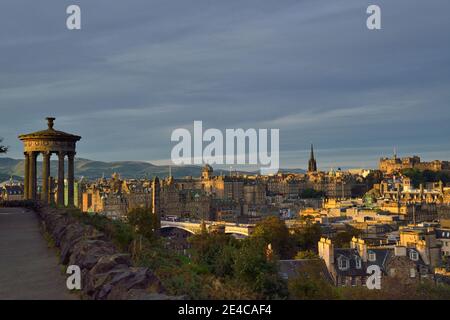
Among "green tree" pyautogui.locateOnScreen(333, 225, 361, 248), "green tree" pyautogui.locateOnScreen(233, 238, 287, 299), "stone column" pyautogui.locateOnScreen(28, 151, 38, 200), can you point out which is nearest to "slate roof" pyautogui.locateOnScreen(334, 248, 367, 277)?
"green tree" pyautogui.locateOnScreen(333, 225, 361, 248)

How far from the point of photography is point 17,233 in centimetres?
1955

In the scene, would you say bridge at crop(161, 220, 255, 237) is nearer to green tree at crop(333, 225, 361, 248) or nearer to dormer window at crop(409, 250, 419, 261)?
green tree at crop(333, 225, 361, 248)

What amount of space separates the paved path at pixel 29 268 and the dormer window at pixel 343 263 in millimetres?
34998

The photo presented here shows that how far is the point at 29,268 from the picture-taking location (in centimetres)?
1252

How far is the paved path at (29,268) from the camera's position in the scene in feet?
32.9

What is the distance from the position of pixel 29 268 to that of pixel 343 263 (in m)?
41.8

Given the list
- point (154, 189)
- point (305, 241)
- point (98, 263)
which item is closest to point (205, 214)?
point (154, 189)

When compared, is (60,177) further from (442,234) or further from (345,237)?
(345,237)

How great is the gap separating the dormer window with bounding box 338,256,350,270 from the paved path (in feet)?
115

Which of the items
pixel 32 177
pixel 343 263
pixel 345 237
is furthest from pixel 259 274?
pixel 345 237

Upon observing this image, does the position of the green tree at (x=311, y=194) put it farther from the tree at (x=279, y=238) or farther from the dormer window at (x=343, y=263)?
the dormer window at (x=343, y=263)

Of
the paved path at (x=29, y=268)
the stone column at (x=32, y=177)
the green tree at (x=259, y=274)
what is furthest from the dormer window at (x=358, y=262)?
the green tree at (x=259, y=274)
